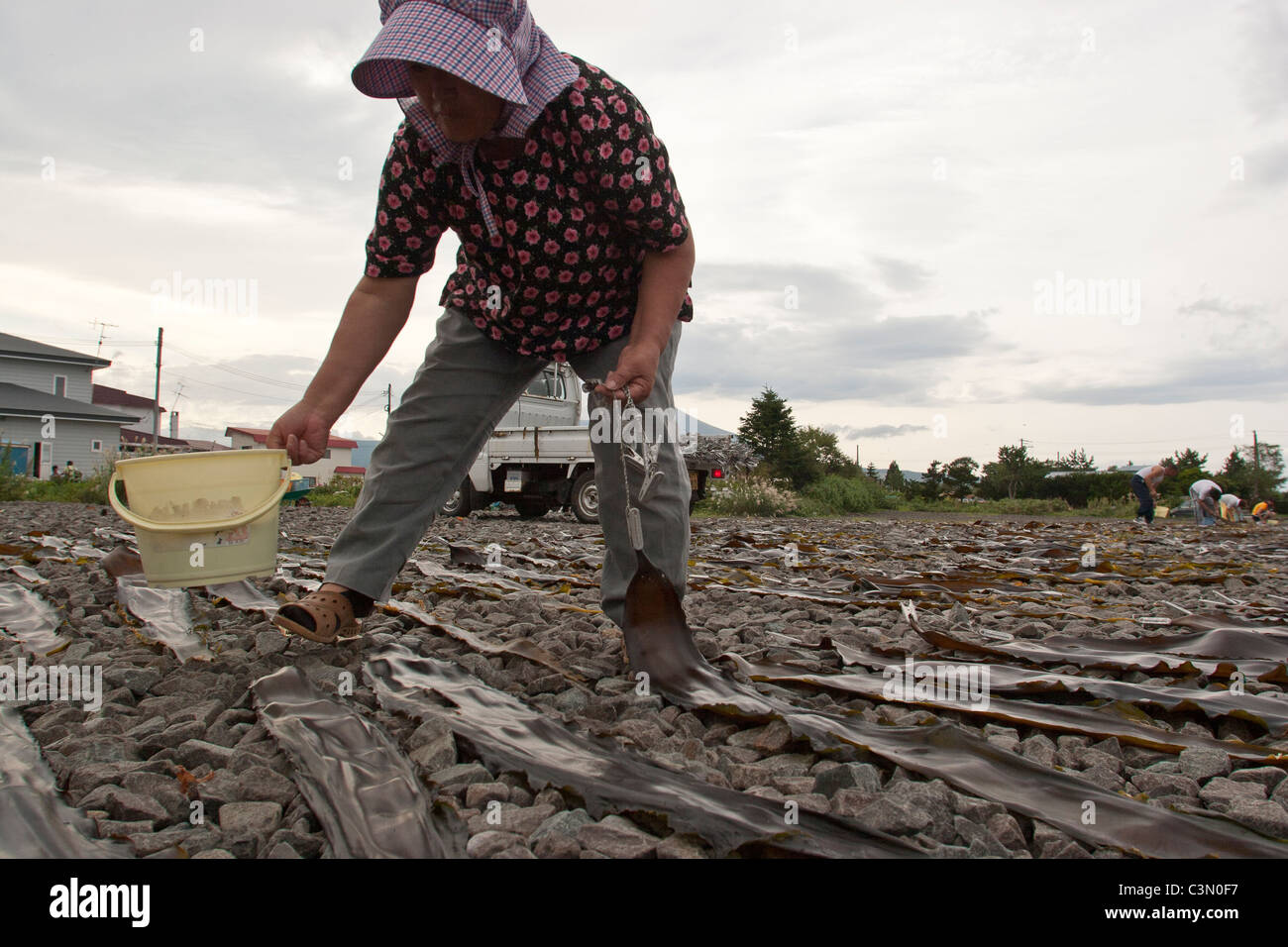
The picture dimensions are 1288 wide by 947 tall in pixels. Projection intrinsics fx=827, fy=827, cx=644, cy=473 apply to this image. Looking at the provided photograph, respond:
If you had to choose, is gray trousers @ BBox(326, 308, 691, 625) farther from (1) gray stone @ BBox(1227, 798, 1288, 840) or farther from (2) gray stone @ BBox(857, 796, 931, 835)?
(1) gray stone @ BBox(1227, 798, 1288, 840)

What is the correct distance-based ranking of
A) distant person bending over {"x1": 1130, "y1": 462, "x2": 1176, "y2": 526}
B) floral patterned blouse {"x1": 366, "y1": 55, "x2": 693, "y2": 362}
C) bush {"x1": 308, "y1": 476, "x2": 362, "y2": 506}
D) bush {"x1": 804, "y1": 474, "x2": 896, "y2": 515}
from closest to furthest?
1. floral patterned blouse {"x1": 366, "y1": 55, "x2": 693, "y2": 362}
2. distant person bending over {"x1": 1130, "y1": 462, "x2": 1176, "y2": 526}
3. bush {"x1": 308, "y1": 476, "x2": 362, "y2": 506}
4. bush {"x1": 804, "y1": 474, "x2": 896, "y2": 515}

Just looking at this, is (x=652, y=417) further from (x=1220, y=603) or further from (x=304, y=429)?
(x=1220, y=603)

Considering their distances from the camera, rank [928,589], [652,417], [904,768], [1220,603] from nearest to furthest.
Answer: [904,768] < [652,417] < [1220,603] < [928,589]

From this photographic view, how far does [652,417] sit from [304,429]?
3.07 ft

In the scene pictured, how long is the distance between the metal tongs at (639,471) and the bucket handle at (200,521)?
0.93 metres

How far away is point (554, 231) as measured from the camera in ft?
6.42

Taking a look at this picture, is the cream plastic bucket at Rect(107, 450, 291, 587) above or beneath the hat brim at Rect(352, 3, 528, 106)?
beneath

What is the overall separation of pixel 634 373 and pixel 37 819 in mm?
1307

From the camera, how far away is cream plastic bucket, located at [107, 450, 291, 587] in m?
2.29

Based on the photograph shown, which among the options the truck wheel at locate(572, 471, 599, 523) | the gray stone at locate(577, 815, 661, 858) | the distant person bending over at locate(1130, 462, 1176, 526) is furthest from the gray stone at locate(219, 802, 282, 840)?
the distant person bending over at locate(1130, 462, 1176, 526)

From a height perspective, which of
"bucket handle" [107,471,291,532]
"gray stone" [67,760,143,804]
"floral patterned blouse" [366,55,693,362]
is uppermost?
"floral patterned blouse" [366,55,693,362]

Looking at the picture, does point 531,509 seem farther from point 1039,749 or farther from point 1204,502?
point 1204,502

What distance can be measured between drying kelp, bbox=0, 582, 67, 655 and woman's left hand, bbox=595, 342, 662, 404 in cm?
179
